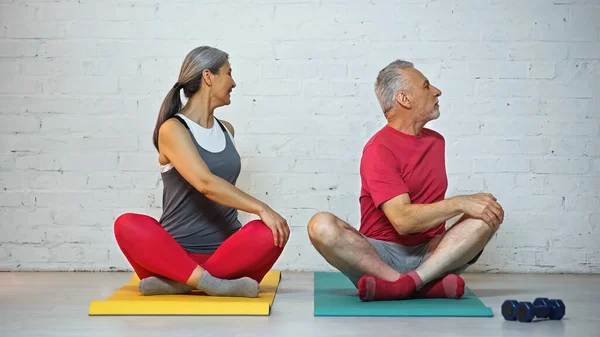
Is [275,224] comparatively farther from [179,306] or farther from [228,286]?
[179,306]

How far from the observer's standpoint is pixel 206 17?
5.27 meters

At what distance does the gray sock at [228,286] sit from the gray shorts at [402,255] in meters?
0.48

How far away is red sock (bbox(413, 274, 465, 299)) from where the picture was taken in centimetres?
386

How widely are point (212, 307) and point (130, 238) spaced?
1.79ft

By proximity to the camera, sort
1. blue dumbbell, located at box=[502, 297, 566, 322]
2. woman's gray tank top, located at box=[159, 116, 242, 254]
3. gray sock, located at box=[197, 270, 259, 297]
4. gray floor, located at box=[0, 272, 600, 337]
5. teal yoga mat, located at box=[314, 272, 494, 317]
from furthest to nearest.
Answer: woman's gray tank top, located at box=[159, 116, 242, 254], gray sock, located at box=[197, 270, 259, 297], teal yoga mat, located at box=[314, 272, 494, 317], blue dumbbell, located at box=[502, 297, 566, 322], gray floor, located at box=[0, 272, 600, 337]

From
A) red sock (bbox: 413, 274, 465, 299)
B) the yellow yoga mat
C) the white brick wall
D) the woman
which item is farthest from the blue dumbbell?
the white brick wall

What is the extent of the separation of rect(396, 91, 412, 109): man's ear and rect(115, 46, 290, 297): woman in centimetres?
81

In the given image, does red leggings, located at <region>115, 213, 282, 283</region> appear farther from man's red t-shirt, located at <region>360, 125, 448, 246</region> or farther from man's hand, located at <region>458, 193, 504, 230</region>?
man's hand, located at <region>458, 193, 504, 230</region>

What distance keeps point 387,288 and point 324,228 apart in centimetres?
38

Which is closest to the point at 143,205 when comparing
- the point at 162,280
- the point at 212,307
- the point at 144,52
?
the point at 144,52

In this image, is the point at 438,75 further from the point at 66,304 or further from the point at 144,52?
the point at 66,304

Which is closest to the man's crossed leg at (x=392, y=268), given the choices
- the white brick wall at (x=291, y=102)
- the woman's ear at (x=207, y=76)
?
the woman's ear at (x=207, y=76)

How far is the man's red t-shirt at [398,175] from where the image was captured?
3.92m

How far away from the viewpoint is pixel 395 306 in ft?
11.9
